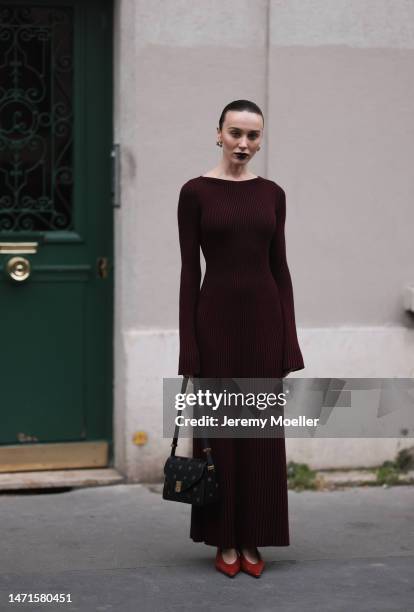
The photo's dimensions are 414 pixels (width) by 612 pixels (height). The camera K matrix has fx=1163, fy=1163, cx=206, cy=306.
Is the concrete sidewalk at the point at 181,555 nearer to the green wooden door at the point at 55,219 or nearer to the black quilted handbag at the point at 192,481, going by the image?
the black quilted handbag at the point at 192,481

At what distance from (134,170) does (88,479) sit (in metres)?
1.79

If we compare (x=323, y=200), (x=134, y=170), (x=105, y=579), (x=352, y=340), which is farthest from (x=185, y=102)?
(x=105, y=579)

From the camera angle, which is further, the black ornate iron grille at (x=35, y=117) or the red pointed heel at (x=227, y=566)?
the black ornate iron grille at (x=35, y=117)

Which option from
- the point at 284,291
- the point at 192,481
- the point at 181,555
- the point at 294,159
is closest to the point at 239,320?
the point at 284,291

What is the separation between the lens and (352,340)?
6.87 m

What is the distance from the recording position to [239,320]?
5.06 metres

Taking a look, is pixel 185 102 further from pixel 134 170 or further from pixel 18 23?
pixel 18 23

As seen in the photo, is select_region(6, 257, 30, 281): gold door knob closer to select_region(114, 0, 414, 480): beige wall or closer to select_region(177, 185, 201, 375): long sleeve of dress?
select_region(114, 0, 414, 480): beige wall

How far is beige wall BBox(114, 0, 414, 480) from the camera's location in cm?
655

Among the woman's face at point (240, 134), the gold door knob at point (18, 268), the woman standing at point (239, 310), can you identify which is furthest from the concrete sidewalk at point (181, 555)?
the woman's face at point (240, 134)

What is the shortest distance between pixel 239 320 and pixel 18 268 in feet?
6.82

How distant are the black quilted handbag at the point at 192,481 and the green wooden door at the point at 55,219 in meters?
1.99

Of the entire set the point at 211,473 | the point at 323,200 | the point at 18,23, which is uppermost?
the point at 18,23

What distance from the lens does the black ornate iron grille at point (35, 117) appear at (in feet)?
21.7
